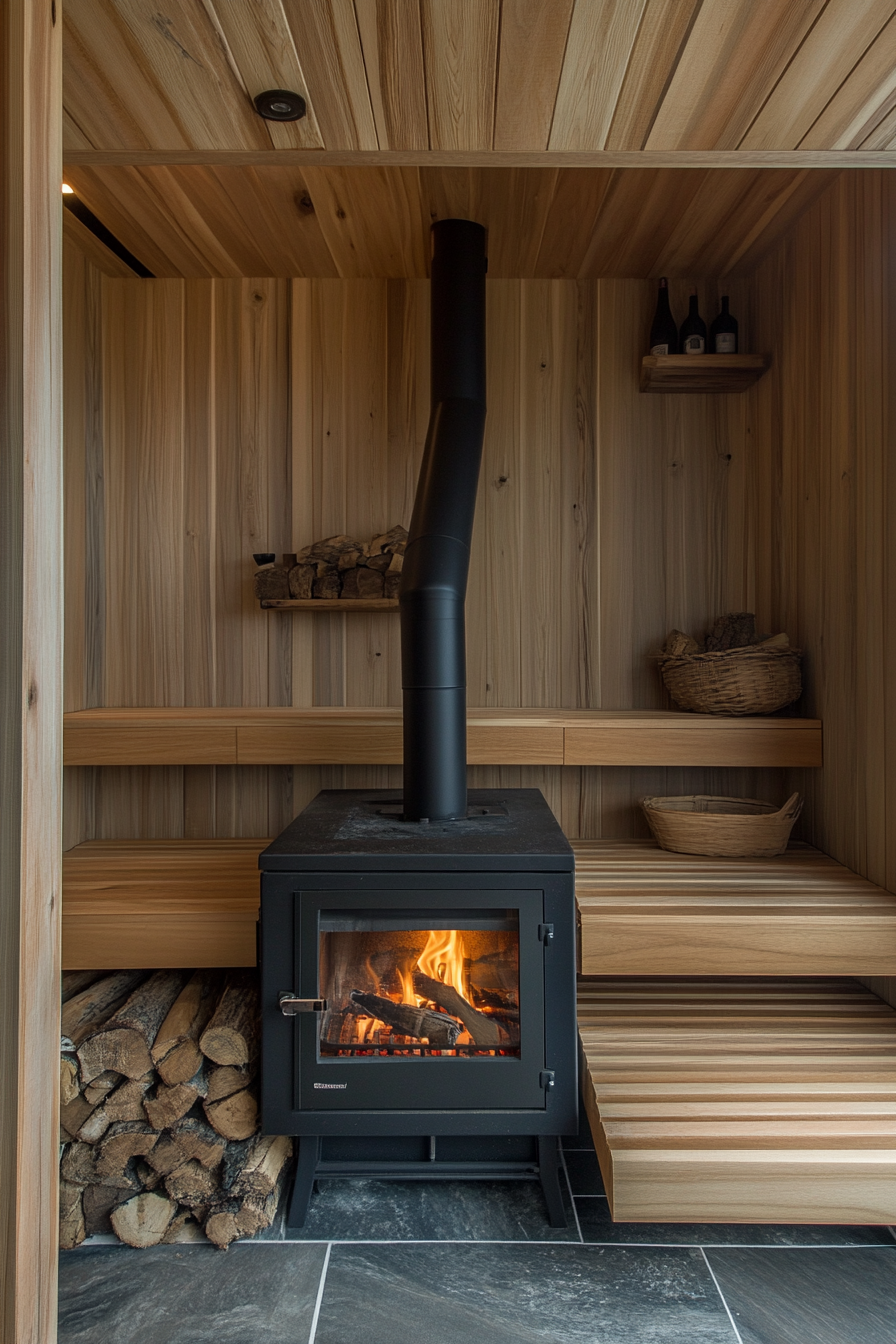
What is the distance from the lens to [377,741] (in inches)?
100

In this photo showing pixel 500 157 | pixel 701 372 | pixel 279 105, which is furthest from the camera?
pixel 701 372

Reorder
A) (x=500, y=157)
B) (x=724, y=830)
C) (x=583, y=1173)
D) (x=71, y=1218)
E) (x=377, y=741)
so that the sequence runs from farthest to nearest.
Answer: (x=377, y=741) → (x=724, y=830) → (x=583, y=1173) → (x=71, y=1218) → (x=500, y=157)

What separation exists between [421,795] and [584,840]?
0.83m

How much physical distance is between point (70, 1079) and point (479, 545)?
1.84 m

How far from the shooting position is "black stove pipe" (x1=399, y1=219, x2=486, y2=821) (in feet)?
6.96

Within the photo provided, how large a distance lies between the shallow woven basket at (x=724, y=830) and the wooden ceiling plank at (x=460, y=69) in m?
1.72

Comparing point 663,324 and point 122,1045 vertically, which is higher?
point 663,324

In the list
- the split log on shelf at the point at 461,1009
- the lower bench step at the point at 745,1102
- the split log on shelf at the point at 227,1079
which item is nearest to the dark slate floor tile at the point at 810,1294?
the lower bench step at the point at 745,1102

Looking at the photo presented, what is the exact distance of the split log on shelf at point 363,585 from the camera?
2729mm

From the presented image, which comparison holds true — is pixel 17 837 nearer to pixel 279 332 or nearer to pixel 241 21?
pixel 241 21

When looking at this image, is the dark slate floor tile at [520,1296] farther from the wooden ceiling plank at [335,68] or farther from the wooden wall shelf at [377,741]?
the wooden ceiling plank at [335,68]

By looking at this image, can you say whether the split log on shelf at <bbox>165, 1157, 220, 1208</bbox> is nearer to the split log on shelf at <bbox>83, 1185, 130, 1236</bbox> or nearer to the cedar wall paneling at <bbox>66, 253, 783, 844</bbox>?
the split log on shelf at <bbox>83, 1185, 130, 1236</bbox>

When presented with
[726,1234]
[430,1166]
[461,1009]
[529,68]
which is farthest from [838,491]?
[430,1166]

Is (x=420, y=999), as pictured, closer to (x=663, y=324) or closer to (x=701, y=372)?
(x=701, y=372)
